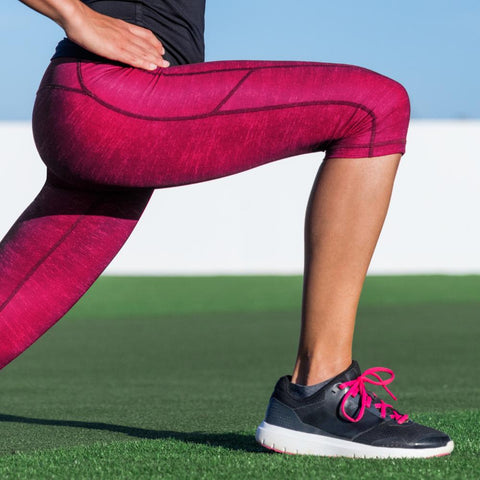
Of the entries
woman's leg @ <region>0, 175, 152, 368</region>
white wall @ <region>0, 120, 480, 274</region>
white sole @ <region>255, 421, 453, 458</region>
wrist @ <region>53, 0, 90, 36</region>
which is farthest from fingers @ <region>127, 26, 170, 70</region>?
white wall @ <region>0, 120, 480, 274</region>

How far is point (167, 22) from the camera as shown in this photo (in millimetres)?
2053

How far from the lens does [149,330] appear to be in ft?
24.4

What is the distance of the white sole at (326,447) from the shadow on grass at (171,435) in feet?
0.39

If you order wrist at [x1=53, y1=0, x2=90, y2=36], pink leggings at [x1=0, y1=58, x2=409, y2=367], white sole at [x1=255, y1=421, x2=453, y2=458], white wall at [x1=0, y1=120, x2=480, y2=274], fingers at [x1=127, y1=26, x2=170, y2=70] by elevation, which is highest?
wrist at [x1=53, y1=0, x2=90, y2=36]

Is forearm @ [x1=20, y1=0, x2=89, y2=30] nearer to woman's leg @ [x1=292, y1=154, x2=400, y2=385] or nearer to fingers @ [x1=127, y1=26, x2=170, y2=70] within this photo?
fingers @ [x1=127, y1=26, x2=170, y2=70]

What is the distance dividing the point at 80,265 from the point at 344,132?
2.37 ft

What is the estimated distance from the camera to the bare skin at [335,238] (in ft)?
6.54

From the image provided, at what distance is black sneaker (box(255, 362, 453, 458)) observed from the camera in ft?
6.74

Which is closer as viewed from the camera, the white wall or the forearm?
the forearm

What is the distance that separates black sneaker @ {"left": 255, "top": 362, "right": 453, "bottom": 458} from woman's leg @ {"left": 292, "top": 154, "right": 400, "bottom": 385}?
0.08 meters

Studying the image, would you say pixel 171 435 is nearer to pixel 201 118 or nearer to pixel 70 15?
pixel 201 118

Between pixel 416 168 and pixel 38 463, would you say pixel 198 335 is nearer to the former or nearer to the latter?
pixel 38 463

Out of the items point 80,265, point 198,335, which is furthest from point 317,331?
point 198,335

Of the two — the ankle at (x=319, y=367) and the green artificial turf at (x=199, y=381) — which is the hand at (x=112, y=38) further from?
the green artificial turf at (x=199, y=381)
